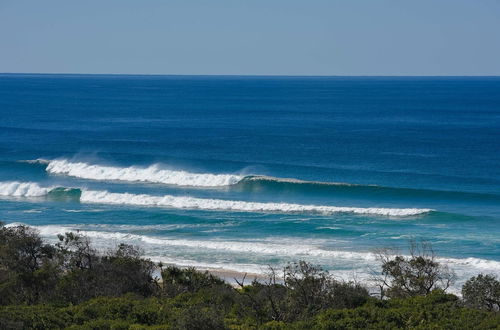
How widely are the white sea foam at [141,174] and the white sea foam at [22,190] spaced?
20.3 feet

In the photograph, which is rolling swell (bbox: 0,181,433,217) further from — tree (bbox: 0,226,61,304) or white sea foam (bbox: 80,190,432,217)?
tree (bbox: 0,226,61,304)

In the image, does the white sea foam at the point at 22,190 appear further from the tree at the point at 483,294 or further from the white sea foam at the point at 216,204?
the tree at the point at 483,294

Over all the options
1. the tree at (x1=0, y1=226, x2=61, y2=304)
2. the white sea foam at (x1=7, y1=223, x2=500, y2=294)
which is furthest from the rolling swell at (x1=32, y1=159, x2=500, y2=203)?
the tree at (x1=0, y1=226, x2=61, y2=304)

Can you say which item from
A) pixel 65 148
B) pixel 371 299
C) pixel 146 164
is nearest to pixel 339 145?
pixel 146 164

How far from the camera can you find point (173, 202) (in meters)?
53.1

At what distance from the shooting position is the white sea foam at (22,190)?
2270 inches

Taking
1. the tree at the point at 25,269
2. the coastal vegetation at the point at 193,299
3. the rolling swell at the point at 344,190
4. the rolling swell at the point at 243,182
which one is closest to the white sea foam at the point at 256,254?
the coastal vegetation at the point at 193,299

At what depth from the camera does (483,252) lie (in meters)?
39.3

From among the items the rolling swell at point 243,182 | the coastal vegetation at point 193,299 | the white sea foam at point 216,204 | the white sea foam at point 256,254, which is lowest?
the coastal vegetation at point 193,299

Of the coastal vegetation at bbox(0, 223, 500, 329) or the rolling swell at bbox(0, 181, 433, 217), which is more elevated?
the rolling swell at bbox(0, 181, 433, 217)

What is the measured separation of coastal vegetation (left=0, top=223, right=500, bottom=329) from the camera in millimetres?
21125

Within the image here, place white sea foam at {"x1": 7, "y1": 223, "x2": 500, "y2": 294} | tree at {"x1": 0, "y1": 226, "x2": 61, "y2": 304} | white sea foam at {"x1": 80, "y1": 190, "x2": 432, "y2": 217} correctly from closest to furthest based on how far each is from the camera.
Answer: tree at {"x1": 0, "y1": 226, "x2": 61, "y2": 304} → white sea foam at {"x1": 7, "y1": 223, "x2": 500, "y2": 294} → white sea foam at {"x1": 80, "y1": 190, "x2": 432, "y2": 217}

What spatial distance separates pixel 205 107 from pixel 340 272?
104 m

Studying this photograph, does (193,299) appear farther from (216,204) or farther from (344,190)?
(344,190)
